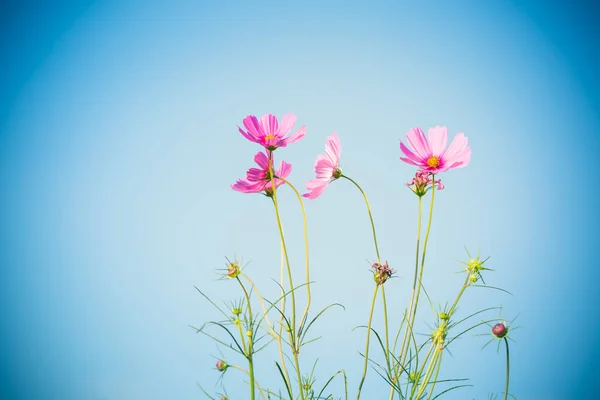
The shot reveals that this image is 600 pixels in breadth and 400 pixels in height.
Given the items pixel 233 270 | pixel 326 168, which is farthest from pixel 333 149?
pixel 233 270

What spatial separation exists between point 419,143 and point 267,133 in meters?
0.25

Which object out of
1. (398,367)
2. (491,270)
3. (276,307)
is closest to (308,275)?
(276,307)

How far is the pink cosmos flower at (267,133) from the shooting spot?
0.81 metres

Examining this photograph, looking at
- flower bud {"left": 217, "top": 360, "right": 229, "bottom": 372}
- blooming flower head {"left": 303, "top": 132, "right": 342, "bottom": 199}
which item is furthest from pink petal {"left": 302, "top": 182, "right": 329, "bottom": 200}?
flower bud {"left": 217, "top": 360, "right": 229, "bottom": 372}

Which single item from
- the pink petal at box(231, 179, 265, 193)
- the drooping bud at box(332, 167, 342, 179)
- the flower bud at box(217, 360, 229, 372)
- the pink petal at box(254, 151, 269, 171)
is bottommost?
the flower bud at box(217, 360, 229, 372)

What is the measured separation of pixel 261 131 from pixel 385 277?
1.01ft

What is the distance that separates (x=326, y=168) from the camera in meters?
0.84

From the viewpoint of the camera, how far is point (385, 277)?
0.74 meters

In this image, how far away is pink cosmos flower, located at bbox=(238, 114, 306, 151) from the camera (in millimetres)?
813

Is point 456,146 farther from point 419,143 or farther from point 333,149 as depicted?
point 333,149

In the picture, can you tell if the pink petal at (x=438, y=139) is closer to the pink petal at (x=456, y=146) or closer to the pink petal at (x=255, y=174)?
the pink petal at (x=456, y=146)

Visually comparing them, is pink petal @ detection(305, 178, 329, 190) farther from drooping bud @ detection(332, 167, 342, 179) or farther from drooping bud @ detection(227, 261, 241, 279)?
drooping bud @ detection(227, 261, 241, 279)

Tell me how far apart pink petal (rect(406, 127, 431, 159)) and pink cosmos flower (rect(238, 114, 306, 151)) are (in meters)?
0.18

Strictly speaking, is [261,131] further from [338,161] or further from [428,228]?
[428,228]
